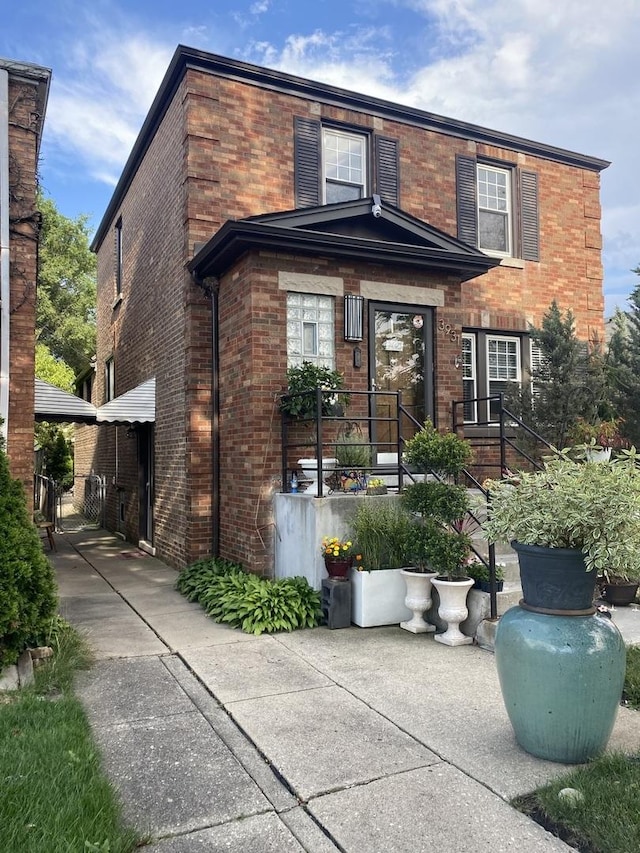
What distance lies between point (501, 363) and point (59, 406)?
7.07 meters

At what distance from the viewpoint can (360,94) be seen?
384 inches

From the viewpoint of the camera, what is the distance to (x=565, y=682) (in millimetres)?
3268

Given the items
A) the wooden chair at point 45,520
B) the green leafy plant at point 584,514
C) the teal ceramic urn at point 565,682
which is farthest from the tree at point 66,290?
the teal ceramic urn at point 565,682

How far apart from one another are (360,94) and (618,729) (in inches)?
361

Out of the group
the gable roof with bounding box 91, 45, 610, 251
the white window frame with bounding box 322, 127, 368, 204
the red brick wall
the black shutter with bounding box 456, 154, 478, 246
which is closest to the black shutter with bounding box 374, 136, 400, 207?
the white window frame with bounding box 322, 127, 368, 204

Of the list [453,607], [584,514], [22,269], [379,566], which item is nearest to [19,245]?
[22,269]

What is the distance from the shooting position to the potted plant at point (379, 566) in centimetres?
622

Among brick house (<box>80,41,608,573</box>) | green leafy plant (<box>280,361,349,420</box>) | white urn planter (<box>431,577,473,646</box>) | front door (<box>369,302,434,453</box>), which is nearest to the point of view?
white urn planter (<box>431,577,473,646</box>)

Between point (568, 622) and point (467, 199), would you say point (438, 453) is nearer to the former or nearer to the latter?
point (568, 622)

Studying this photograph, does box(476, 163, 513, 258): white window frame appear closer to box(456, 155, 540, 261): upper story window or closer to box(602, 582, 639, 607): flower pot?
box(456, 155, 540, 261): upper story window

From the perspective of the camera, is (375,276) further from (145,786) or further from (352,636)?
(145,786)

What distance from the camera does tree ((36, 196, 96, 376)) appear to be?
26.3 meters

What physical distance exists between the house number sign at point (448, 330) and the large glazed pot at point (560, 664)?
5.51 meters

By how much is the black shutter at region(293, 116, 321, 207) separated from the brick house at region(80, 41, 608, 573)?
2 centimetres
